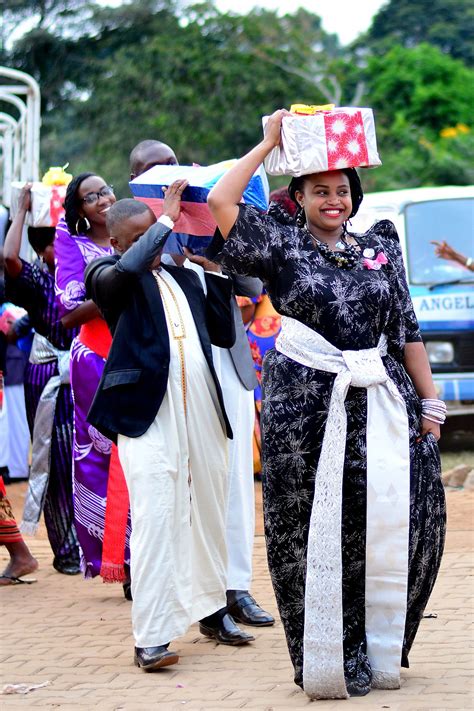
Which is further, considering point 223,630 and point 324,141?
point 223,630

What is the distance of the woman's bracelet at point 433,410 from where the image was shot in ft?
15.4

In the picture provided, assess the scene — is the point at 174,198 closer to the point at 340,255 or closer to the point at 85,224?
the point at 340,255

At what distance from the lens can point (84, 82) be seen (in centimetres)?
3562

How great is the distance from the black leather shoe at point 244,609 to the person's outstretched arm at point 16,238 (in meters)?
2.37

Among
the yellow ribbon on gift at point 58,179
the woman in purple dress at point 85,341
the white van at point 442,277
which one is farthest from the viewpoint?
the white van at point 442,277

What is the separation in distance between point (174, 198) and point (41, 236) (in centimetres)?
245

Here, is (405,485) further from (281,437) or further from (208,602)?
(208,602)

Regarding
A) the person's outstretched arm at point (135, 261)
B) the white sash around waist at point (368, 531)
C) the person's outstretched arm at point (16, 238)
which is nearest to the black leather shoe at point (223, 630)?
the white sash around waist at point (368, 531)

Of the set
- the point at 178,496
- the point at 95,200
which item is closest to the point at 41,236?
the point at 95,200

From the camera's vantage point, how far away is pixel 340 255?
15.3 feet

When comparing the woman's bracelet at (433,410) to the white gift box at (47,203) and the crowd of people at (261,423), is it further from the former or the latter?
the white gift box at (47,203)

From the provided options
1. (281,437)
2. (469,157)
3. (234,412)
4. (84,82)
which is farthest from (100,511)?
(84,82)

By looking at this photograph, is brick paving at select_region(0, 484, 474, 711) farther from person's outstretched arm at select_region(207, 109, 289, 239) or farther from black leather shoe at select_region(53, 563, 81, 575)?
person's outstretched arm at select_region(207, 109, 289, 239)

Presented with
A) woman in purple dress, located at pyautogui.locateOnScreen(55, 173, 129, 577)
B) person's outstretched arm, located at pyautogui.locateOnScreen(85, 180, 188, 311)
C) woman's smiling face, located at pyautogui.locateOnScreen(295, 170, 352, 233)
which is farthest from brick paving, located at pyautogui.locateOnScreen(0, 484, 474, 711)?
woman's smiling face, located at pyautogui.locateOnScreen(295, 170, 352, 233)
